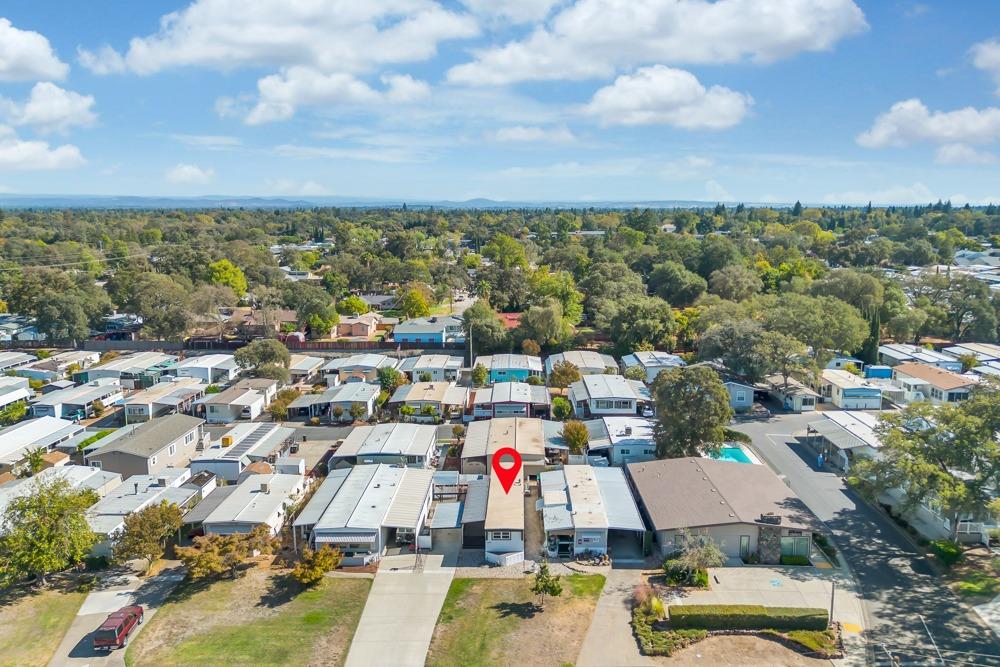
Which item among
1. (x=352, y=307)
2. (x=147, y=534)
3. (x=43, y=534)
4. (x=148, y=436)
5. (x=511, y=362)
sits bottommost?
(x=147, y=534)

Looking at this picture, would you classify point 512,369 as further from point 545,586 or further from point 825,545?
point 545,586

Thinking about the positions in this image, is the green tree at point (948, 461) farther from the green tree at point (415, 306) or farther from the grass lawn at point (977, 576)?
the green tree at point (415, 306)

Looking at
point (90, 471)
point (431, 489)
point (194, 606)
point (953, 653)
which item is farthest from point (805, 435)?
point (90, 471)

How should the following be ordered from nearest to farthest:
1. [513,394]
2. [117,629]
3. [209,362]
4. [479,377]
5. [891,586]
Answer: [117,629], [891,586], [513,394], [479,377], [209,362]

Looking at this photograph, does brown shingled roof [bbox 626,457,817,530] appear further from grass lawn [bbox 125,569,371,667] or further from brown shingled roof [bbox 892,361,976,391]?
brown shingled roof [bbox 892,361,976,391]

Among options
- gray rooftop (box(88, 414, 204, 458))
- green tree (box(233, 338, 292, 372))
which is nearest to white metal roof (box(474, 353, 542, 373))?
green tree (box(233, 338, 292, 372))

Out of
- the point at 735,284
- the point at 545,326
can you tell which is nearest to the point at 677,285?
the point at 735,284

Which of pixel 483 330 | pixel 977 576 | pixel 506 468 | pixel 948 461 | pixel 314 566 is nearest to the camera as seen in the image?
pixel 314 566
